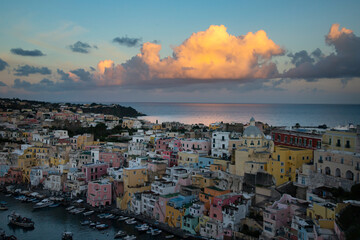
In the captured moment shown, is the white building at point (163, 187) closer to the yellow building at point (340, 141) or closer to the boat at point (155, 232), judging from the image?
the boat at point (155, 232)

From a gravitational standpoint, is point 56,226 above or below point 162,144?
below

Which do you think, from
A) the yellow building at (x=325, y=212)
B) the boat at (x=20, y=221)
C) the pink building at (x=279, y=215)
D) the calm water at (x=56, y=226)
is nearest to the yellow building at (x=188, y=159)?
the calm water at (x=56, y=226)

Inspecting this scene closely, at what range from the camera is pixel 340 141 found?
26781mm

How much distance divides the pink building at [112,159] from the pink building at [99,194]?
25.8ft

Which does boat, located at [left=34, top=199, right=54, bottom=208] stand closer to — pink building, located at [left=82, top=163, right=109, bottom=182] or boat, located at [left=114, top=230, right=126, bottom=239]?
pink building, located at [left=82, top=163, right=109, bottom=182]

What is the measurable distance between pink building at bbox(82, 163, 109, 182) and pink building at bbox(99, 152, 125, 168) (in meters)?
2.20

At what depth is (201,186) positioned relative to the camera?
3044cm

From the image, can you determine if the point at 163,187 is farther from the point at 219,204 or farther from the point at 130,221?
the point at 219,204

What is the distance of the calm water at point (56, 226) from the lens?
27.0m

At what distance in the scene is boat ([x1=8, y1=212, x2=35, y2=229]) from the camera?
1128 inches

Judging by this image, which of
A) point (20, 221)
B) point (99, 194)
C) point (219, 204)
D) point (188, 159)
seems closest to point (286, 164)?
point (219, 204)

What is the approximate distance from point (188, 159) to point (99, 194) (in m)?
9.94

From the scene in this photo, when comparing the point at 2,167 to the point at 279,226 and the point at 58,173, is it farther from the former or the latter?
the point at 279,226

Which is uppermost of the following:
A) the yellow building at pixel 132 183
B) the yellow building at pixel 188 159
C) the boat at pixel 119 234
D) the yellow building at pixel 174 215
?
the yellow building at pixel 188 159
